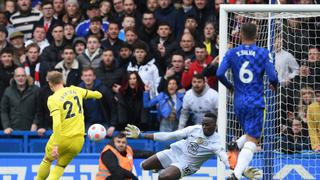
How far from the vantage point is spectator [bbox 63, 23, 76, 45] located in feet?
61.1

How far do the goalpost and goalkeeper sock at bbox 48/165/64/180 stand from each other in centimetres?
217

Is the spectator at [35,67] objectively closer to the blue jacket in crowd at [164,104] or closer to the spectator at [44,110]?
the spectator at [44,110]

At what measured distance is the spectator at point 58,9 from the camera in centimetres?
1934

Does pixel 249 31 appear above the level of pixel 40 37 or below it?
above

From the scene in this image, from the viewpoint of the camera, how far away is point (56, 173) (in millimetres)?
15922

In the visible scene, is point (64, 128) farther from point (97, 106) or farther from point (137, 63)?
point (137, 63)

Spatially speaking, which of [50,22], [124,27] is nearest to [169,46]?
[124,27]

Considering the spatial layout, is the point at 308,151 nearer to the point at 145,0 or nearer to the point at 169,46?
the point at 169,46

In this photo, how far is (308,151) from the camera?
1609 centimetres

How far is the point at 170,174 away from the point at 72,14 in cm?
468

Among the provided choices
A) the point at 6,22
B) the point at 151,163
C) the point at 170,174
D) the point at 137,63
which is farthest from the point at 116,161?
the point at 6,22

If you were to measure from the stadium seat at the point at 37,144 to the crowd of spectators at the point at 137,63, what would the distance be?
18cm

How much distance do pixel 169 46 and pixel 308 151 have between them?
3208 mm

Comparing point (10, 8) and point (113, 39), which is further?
point (10, 8)
